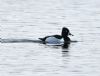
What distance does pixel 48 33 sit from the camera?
37031 mm

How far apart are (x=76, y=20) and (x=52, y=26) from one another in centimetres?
365

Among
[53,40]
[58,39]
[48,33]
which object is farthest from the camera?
[48,33]

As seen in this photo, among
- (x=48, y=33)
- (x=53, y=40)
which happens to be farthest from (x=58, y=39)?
(x=48, y=33)

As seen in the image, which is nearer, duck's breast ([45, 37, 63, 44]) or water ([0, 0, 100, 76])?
water ([0, 0, 100, 76])

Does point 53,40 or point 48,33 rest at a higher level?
point 53,40

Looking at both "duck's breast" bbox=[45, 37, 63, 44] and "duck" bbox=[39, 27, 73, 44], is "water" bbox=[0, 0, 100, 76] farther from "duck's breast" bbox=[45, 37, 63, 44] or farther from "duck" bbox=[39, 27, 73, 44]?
"duck's breast" bbox=[45, 37, 63, 44]

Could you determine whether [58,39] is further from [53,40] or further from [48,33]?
[48,33]

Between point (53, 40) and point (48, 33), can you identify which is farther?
point (48, 33)

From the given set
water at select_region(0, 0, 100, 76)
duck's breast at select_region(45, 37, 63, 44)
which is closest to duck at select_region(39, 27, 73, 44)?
duck's breast at select_region(45, 37, 63, 44)

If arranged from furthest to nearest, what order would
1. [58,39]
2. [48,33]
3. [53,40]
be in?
[48,33] → [58,39] → [53,40]

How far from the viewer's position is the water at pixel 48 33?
26.8 meters

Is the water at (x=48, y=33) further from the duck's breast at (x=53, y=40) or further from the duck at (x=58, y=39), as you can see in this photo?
the duck's breast at (x=53, y=40)

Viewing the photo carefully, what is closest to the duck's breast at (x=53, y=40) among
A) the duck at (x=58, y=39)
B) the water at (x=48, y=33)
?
the duck at (x=58, y=39)

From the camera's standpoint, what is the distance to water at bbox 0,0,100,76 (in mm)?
26770
